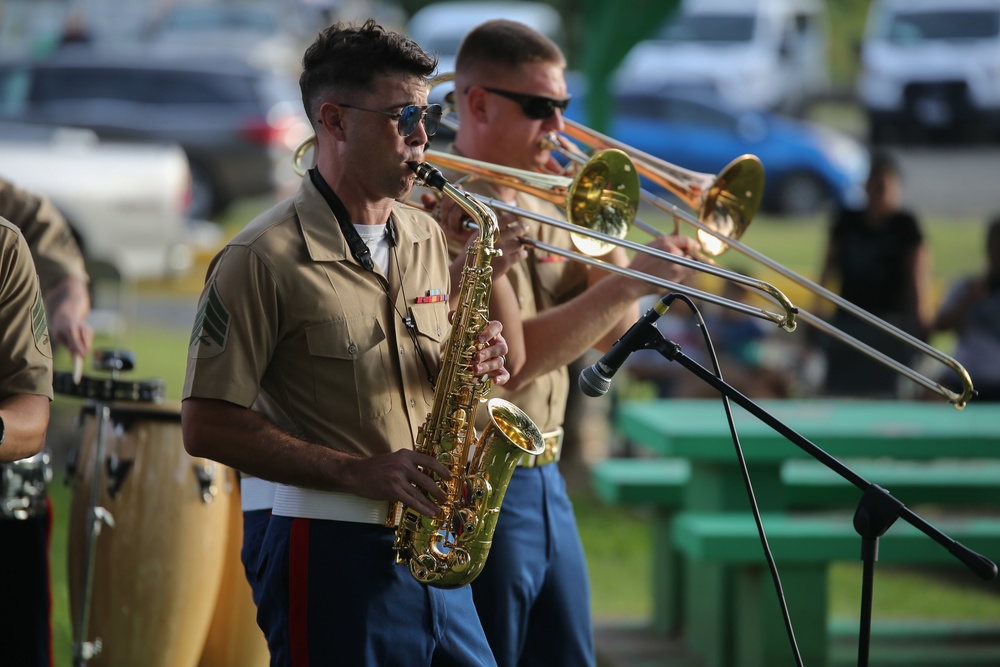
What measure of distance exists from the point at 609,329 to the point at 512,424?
0.66 metres

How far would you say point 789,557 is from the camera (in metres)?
5.20

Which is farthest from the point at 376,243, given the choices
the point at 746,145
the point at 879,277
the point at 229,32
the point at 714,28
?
the point at 229,32

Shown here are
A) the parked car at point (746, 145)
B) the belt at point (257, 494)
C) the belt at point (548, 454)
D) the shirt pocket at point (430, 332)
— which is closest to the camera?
the shirt pocket at point (430, 332)

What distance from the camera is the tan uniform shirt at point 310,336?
2.81 m

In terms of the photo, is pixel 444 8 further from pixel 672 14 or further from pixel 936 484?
pixel 936 484

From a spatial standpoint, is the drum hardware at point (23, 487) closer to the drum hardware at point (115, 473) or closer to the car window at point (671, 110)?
the drum hardware at point (115, 473)

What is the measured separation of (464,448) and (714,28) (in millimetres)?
20169

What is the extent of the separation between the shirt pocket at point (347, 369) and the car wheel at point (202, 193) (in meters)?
14.5

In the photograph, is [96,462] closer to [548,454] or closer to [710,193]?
[548,454]

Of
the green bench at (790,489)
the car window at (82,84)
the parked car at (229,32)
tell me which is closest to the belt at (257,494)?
the green bench at (790,489)

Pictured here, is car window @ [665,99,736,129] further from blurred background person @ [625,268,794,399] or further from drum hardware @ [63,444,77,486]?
drum hardware @ [63,444,77,486]

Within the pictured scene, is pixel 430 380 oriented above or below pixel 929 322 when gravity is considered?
above

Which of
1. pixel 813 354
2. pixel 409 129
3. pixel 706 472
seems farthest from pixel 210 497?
pixel 813 354

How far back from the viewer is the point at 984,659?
5.92 m
